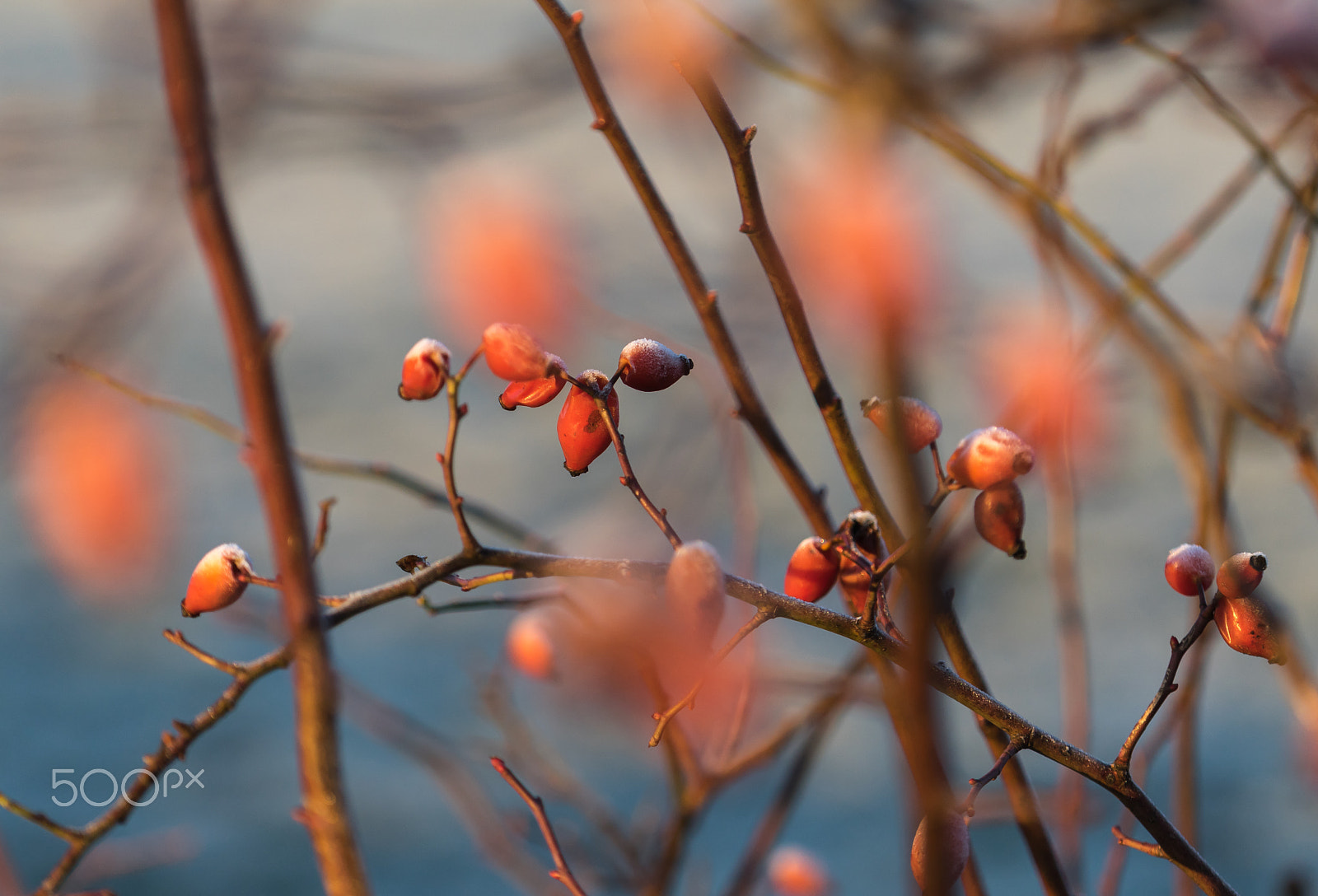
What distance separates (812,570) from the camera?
0.34 meters

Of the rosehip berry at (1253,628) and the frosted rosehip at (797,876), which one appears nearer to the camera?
the rosehip berry at (1253,628)

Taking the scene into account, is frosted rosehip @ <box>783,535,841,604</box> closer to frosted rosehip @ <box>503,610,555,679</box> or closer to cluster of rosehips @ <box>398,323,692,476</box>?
cluster of rosehips @ <box>398,323,692,476</box>

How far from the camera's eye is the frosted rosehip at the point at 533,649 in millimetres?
574

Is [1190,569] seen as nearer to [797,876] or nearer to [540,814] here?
[540,814]

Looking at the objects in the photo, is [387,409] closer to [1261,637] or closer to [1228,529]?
[1228,529]

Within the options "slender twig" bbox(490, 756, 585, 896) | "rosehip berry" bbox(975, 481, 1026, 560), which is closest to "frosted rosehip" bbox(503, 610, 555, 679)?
"slender twig" bbox(490, 756, 585, 896)

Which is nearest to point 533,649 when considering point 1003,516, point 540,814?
point 540,814

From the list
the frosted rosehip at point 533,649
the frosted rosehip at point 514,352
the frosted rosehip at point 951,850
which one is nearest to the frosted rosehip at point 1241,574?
the frosted rosehip at point 951,850

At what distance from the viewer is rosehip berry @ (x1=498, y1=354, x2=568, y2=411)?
1.09ft

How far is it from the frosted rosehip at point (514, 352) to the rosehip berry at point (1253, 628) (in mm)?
214

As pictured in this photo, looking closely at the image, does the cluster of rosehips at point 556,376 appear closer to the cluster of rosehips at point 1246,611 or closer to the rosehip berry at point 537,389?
the rosehip berry at point 537,389

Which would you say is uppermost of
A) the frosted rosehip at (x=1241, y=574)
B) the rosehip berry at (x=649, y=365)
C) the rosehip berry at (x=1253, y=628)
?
the rosehip berry at (x=649, y=365)

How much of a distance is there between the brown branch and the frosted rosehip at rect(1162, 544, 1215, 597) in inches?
9.9

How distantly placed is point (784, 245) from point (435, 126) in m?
0.34
